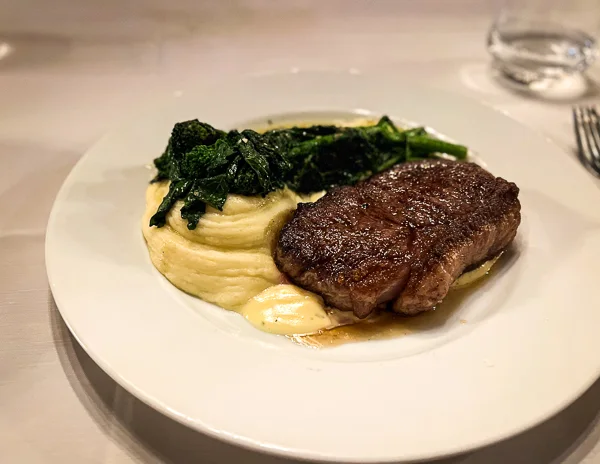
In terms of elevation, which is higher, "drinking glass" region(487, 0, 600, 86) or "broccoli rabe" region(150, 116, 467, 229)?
"drinking glass" region(487, 0, 600, 86)

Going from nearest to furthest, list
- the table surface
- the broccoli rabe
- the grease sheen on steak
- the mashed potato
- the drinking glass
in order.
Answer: the table surface
the grease sheen on steak
the mashed potato
the broccoli rabe
the drinking glass

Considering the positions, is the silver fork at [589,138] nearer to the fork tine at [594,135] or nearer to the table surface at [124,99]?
the fork tine at [594,135]

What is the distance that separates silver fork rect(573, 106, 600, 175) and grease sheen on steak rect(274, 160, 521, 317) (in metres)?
1.39

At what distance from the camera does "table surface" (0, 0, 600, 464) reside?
276 cm

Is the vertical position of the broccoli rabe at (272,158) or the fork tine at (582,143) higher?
the fork tine at (582,143)

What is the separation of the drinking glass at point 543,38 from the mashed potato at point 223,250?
12.6 feet

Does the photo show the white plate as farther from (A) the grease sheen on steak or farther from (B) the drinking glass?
(B) the drinking glass

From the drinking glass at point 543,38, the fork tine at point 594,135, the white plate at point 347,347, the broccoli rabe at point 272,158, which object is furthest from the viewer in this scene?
the drinking glass at point 543,38

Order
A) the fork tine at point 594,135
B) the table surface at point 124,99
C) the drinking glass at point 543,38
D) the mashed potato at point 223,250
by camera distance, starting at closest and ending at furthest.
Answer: the table surface at point 124,99 → the mashed potato at point 223,250 → the fork tine at point 594,135 → the drinking glass at point 543,38

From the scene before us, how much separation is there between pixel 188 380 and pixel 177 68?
4.52 meters

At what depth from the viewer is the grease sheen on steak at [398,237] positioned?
3.38 m

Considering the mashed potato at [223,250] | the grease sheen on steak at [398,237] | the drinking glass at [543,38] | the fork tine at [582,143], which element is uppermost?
the drinking glass at [543,38]

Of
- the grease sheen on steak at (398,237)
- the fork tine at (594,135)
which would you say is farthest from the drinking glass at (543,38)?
the grease sheen on steak at (398,237)

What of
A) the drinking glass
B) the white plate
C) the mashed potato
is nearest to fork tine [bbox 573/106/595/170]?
the white plate
